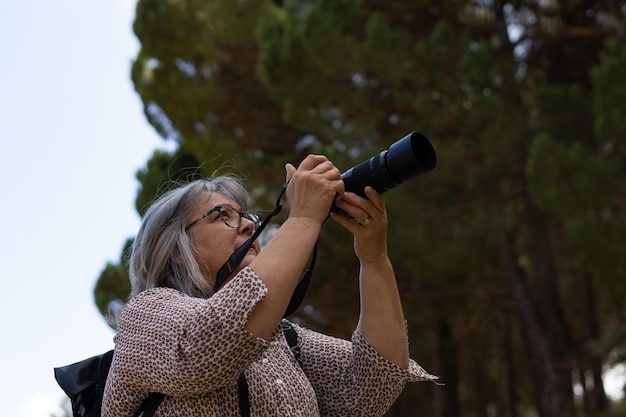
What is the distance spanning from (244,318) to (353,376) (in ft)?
1.62

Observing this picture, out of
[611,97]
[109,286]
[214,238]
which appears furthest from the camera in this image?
[109,286]

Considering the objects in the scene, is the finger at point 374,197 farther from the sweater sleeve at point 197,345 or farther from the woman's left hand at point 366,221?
the sweater sleeve at point 197,345

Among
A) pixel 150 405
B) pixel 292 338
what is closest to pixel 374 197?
pixel 292 338

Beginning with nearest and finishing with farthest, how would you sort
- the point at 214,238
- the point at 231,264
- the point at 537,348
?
1. the point at 231,264
2. the point at 214,238
3. the point at 537,348

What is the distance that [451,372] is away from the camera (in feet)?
58.6

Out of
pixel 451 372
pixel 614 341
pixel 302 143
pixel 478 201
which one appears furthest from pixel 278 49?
pixel 451 372

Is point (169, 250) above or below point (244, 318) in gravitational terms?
above

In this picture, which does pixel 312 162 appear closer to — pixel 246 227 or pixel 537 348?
pixel 246 227

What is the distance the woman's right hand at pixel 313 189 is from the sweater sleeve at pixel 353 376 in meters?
0.39

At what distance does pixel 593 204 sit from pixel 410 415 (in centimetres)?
1082

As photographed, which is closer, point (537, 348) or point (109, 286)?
point (537, 348)

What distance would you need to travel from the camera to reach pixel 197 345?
1706 mm

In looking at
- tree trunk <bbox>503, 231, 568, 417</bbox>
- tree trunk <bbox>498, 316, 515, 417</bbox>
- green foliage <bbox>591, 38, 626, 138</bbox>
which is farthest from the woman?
tree trunk <bbox>498, 316, 515, 417</bbox>

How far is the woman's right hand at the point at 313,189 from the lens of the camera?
6.04ft
